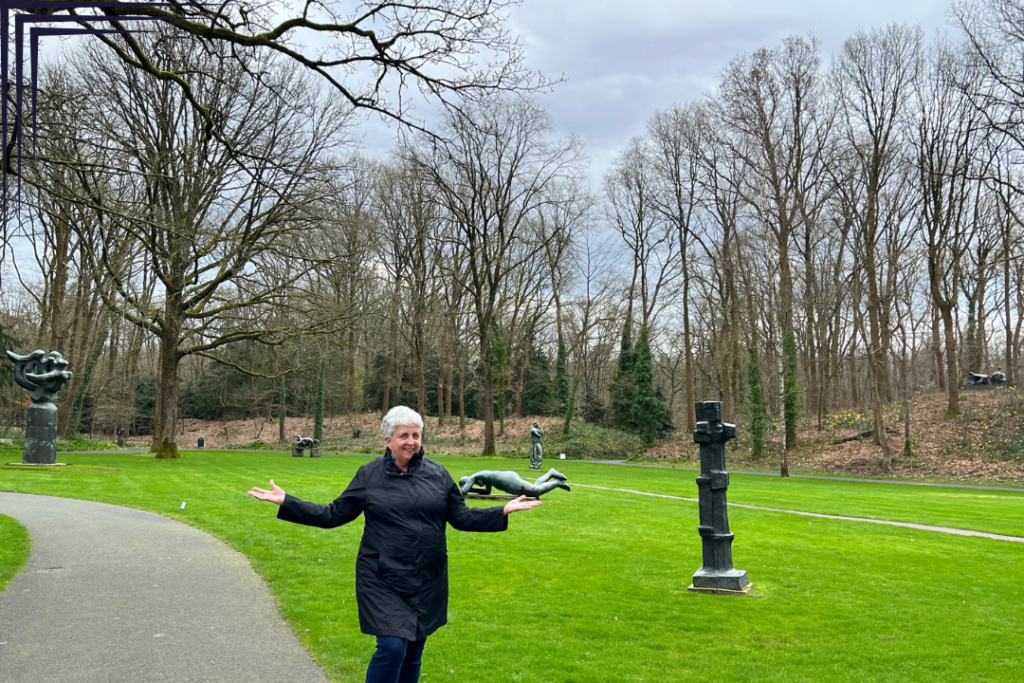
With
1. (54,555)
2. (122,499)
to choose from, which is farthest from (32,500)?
(54,555)

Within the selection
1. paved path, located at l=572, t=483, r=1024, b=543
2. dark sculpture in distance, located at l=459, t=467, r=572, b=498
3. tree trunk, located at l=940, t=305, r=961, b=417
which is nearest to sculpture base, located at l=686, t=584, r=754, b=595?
dark sculpture in distance, located at l=459, t=467, r=572, b=498

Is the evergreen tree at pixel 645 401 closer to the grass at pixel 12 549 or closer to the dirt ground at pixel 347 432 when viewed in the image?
the dirt ground at pixel 347 432

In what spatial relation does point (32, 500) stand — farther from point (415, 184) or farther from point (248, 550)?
point (415, 184)

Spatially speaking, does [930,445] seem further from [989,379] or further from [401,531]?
[401,531]

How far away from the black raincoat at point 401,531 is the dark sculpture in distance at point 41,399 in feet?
75.7

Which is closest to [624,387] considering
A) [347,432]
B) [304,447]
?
[347,432]

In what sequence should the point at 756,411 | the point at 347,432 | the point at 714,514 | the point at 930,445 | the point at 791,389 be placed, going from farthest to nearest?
the point at 347,432 → the point at 756,411 → the point at 791,389 → the point at 930,445 → the point at 714,514

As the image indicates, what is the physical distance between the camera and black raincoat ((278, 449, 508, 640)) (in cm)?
411

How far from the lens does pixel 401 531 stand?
4211 millimetres

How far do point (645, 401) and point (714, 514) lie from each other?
33876 millimetres

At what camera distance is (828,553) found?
1106 centimetres

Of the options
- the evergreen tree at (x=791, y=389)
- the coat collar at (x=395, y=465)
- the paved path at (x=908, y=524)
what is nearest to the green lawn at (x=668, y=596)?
the paved path at (x=908, y=524)

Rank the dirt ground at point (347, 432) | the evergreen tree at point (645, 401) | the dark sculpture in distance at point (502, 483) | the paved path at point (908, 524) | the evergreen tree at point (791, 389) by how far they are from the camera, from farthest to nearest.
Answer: the dirt ground at point (347, 432) < the evergreen tree at point (645, 401) < the evergreen tree at point (791, 389) < the paved path at point (908, 524) < the dark sculpture in distance at point (502, 483)

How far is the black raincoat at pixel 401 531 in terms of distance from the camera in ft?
13.5
